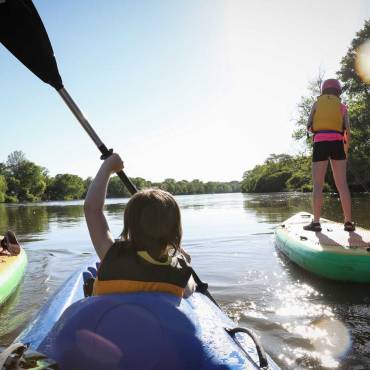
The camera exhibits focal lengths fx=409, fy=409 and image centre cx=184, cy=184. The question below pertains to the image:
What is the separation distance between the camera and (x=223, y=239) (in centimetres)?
898

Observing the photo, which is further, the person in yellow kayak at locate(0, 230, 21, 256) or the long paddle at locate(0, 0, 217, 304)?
the person in yellow kayak at locate(0, 230, 21, 256)

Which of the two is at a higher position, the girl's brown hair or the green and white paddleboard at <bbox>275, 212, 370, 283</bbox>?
the girl's brown hair

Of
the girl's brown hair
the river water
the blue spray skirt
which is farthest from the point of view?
the river water

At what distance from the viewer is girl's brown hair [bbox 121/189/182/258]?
179 centimetres

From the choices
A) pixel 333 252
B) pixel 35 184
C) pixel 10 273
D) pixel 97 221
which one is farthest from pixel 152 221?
pixel 35 184

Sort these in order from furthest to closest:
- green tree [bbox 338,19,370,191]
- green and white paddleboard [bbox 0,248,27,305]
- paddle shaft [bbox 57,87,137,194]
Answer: green tree [bbox 338,19,370,191] < green and white paddleboard [bbox 0,248,27,305] < paddle shaft [bbox 57,87,137,194]

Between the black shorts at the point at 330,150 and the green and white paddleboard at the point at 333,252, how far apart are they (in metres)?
1.03

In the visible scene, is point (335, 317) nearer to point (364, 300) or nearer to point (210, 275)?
point (364, 300)

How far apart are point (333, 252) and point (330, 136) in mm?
1759

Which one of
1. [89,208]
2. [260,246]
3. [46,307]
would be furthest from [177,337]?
[260,246]

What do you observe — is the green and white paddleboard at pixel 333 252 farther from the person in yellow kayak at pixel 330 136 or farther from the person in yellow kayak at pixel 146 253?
the person in yellow kayak at pixel 146 253

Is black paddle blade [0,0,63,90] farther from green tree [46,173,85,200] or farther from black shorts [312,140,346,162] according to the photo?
green tree [46,173,85,200]

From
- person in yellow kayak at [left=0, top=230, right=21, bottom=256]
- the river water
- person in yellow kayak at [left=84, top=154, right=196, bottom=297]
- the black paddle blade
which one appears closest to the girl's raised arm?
person in yellow kayak at [left=84, top=154, right=196, bottom=297]

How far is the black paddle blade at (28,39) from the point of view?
2699 millimetres
